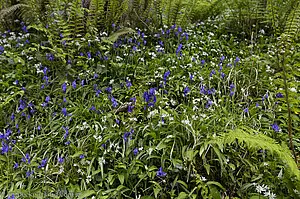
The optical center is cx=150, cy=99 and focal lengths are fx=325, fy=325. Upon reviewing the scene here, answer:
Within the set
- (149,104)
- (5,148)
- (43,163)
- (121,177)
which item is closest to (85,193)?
(121,177)

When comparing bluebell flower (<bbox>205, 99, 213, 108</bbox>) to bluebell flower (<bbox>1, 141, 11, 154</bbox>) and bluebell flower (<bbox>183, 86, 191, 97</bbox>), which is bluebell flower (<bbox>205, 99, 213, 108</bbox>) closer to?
bluebell flower (<bbox>183, 86, 191, 97</bbox>)

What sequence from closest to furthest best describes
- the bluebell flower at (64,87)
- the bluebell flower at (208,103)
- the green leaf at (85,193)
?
the green leaf at (85,193), the bluebell flower at (208,103), the bluebell flower at (64,87)

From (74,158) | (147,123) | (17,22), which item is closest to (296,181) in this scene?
(147,123)

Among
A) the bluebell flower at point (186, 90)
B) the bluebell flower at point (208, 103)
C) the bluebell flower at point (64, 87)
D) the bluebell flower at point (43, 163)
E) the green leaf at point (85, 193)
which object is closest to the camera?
the green leaf at point (85, 193)

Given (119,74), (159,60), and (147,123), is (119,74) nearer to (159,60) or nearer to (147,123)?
(159,60)

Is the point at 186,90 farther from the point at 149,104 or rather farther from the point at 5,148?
the point at 5,148

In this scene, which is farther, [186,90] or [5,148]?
[186,90]

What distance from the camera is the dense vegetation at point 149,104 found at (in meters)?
2.14

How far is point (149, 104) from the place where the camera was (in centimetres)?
258

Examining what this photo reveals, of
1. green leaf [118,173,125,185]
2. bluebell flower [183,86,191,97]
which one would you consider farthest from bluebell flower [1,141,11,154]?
bluebell flower [183,86,191,97]

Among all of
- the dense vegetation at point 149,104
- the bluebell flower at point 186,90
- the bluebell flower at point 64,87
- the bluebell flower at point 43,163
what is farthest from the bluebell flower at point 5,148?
the bluebell flower at point 186,90

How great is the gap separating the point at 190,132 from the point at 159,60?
3.89 ft

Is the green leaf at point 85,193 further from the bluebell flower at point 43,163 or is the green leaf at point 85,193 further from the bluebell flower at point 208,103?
the bluebell flower at point 208,103

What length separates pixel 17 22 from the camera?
13.3ft
